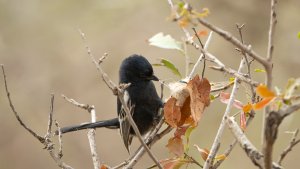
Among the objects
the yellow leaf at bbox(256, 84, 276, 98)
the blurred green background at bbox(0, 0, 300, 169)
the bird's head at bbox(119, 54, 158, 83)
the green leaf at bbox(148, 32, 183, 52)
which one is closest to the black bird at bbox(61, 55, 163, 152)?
the bird's head at bbox(119, 54, 158, 83)

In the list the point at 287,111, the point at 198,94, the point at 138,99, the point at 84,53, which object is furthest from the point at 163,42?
the point at 84,53

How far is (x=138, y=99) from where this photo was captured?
3.38m

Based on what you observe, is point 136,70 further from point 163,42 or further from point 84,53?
point 84,53

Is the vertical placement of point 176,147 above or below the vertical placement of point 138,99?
below

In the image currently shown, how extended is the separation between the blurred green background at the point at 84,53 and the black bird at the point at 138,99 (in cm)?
231

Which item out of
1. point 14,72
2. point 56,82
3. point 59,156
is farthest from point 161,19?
point 59,156

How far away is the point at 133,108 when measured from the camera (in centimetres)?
338

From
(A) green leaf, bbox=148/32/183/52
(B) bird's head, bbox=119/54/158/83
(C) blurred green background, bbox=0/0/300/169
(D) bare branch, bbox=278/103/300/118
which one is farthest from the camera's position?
(C) blurred green background, bbox=0/0/300/169

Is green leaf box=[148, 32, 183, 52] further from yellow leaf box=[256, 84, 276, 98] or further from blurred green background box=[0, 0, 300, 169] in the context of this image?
blurred green background box=[0, 0, 300, 169]

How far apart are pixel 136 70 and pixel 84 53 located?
3.42 meters

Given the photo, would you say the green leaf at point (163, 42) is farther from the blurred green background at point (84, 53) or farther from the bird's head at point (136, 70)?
the blurred green background at point (84, 53)

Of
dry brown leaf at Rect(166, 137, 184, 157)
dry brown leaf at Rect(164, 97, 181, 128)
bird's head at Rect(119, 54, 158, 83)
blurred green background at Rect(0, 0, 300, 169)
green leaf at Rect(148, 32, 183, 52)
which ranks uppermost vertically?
blurred green background at Rect(0, 0, 300, 169)

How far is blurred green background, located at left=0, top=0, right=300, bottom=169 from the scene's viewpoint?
19.7 ft

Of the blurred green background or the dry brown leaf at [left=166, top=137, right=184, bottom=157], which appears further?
the blurred green background
